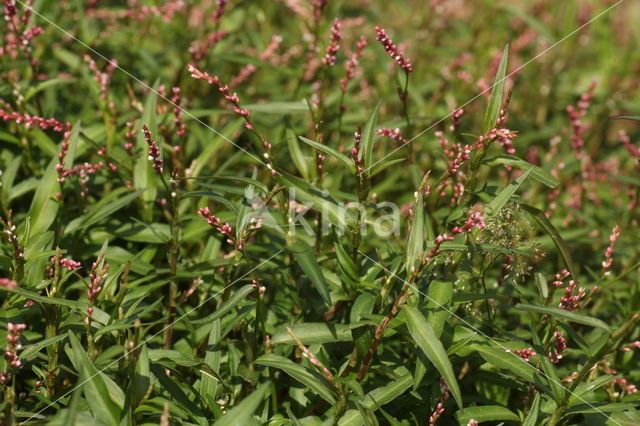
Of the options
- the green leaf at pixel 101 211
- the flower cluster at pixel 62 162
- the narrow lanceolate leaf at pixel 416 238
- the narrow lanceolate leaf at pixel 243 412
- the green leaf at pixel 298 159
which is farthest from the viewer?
the green leaf at pixel 298 159

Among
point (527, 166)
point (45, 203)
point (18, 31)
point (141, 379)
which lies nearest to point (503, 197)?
point (527, 166)

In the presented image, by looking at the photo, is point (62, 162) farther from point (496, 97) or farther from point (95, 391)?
point (496, 97)

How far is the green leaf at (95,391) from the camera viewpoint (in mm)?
2145

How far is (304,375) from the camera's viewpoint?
232cm

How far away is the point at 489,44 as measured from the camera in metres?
5.38

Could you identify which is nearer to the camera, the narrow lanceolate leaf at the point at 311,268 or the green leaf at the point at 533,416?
the narrow lanceolate leaf at the point at 311,268

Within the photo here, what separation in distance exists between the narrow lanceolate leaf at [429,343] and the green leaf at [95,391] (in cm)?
100

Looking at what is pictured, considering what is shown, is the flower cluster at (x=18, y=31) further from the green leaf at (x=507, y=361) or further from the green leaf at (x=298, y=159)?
the green leaf at (x=507, y=361)

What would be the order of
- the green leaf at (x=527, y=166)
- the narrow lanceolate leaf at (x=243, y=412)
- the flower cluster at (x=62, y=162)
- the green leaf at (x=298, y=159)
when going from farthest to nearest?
the green leaf at (x=298, y=159)
the flower cluster at (x=62, y=162)
the green leaf at (x=527, y=166)
the narrow lanceolate leaf at (x=243, y=412)

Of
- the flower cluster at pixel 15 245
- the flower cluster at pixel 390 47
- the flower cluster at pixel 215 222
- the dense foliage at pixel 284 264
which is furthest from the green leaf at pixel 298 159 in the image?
the flower cluster at pixel 15 245

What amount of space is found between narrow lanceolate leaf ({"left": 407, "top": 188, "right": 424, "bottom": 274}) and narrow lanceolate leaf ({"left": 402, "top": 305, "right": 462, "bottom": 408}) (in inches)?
6.3

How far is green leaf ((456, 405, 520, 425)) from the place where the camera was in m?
2.46

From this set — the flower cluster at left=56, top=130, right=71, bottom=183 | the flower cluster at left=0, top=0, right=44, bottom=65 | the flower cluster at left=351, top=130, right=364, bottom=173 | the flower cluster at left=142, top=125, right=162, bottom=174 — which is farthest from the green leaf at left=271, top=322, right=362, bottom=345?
the flower cluster at left=0, top=0, right=44, bottom=65

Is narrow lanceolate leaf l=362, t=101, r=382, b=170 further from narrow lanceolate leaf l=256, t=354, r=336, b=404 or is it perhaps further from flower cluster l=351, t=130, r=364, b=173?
narrow lanceolate leaf l=256, t=354, r=336, b=404
